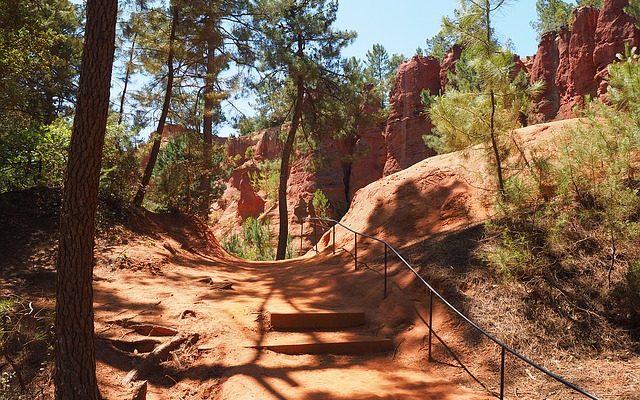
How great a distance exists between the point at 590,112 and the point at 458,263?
318 centimetres

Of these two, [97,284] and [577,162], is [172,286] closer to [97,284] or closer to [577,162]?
[97,284]

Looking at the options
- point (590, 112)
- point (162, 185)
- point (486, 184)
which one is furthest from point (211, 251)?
point (590, 112)

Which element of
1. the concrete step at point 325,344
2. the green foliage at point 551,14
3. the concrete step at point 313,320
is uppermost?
the green foliage at point 551,14

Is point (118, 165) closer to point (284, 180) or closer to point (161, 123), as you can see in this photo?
point (161, 123)

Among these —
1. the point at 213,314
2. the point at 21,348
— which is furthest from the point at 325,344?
the point at 21,348

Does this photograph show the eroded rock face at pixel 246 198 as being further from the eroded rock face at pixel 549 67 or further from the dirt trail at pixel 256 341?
the dirt trail at pixel 256 341

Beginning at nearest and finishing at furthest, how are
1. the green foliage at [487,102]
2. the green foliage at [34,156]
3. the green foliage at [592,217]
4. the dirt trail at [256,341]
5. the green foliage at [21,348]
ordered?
the green foliage at [21,348] < the dirt trail at [256,341] < the green foliage at [592,217] < the green foliage at [487,102] < the green foliage at [34,156]

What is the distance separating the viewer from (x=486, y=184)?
10.4 metres

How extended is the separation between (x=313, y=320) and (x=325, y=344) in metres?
0.78

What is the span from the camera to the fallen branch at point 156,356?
5.34 metres

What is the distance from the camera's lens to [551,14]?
46.5 metres

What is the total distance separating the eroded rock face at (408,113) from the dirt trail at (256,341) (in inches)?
927

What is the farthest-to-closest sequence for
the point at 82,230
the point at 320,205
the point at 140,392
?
1. the point at 320,205
2. the point at 140,392
3. the point at 82,230

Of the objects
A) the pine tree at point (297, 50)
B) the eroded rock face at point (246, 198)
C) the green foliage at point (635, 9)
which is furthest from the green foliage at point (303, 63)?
the eroded rock face at point (246, 198)
